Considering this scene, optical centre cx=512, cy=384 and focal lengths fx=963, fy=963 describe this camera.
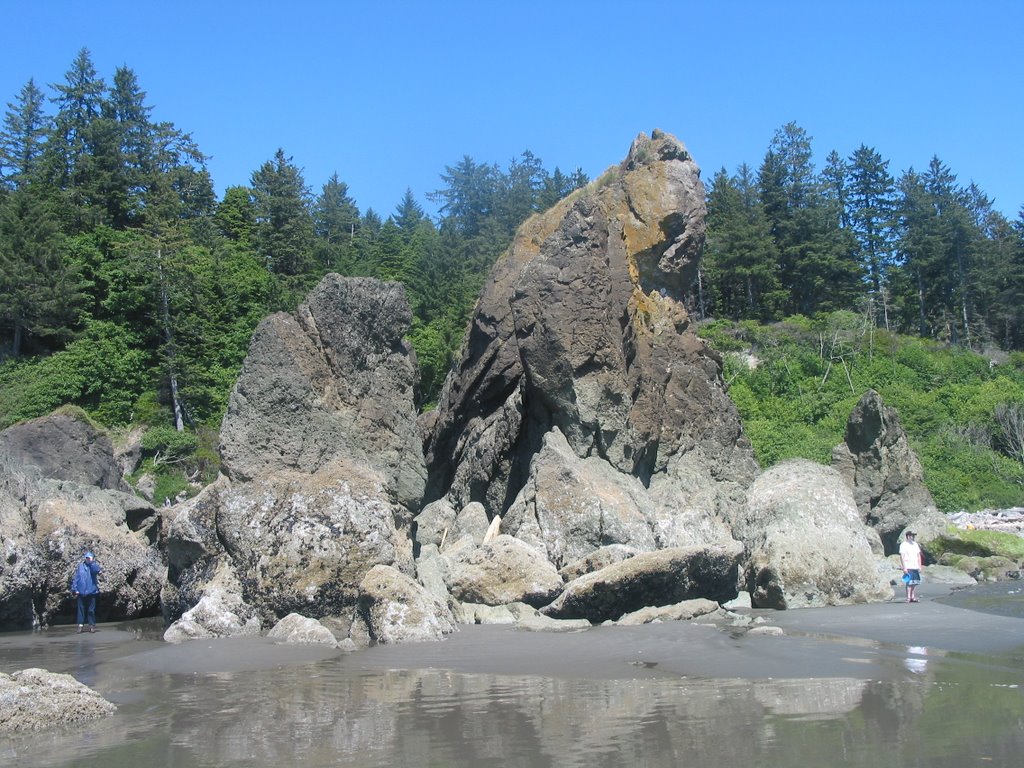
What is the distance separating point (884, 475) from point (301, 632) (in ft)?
54.8

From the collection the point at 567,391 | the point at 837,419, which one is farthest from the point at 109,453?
the point at 837,419

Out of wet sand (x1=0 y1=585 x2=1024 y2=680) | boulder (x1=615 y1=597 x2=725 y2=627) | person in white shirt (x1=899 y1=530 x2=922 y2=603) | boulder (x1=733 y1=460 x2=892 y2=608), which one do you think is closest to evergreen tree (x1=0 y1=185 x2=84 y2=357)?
wet sand (x1=0 y1=585 x2=1024 y2=680)

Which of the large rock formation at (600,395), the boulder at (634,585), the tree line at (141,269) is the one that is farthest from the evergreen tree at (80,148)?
the boulder at (634,585)

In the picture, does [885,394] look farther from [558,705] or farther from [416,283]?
[558,705]

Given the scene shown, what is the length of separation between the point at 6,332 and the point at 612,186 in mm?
27629

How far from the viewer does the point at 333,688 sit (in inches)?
342

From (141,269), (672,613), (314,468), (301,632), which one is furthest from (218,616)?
(141,269)

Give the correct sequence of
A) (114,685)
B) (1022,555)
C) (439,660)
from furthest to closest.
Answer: (1022,555) < (439,660) < (114,685)

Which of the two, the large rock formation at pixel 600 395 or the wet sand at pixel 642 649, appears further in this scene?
the large rock formation at pixel 600 395

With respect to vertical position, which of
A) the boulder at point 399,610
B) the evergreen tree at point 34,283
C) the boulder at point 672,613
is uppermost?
the evergreen tree at point 34,283

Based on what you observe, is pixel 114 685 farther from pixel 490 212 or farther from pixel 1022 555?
pixel 490 212

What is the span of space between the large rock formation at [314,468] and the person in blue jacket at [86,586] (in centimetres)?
157

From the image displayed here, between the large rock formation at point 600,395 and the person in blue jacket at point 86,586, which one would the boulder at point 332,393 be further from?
the person in blue jacket at point 86,586

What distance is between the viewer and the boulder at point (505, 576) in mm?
13445
